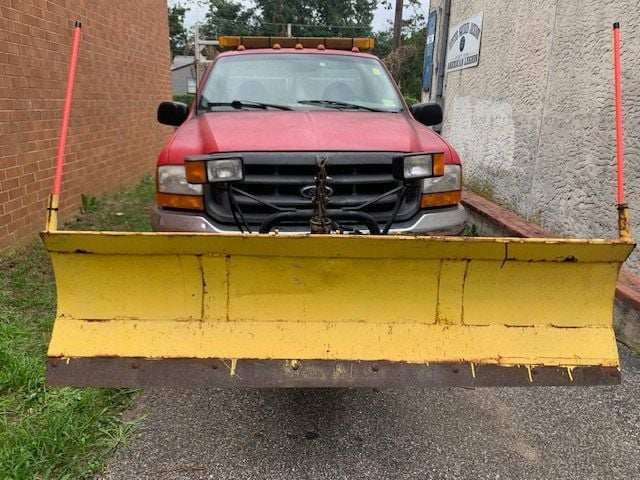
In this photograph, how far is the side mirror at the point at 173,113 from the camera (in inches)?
168

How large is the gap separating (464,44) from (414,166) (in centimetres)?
632

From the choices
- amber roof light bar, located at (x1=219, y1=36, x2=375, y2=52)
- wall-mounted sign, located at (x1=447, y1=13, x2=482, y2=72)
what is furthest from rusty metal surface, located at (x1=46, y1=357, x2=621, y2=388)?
wall-mounted sign, located at (x1=447, y1=13, x2=482, y2=72)

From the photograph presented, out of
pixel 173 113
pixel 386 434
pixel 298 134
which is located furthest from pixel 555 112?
pixel 386 434

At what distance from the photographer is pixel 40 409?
2.95 m

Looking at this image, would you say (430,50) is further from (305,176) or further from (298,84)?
(305,176)

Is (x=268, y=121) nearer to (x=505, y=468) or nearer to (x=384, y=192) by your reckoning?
(x=384, y=192)

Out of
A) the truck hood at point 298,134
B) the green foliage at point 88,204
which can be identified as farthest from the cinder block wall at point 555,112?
the green foliage at point 88,204

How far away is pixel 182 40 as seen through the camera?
192ft

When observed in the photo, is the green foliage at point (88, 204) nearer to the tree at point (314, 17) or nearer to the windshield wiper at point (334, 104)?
the windshield wiper at point (334, 104)

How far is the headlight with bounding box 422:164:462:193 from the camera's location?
10.9 ft

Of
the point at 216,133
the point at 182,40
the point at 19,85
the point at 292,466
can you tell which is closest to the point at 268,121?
the point at 216,133

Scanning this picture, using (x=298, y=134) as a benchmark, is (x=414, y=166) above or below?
below

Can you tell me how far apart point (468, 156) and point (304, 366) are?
6.50 meters

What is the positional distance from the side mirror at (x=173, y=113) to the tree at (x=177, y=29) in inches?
1965
